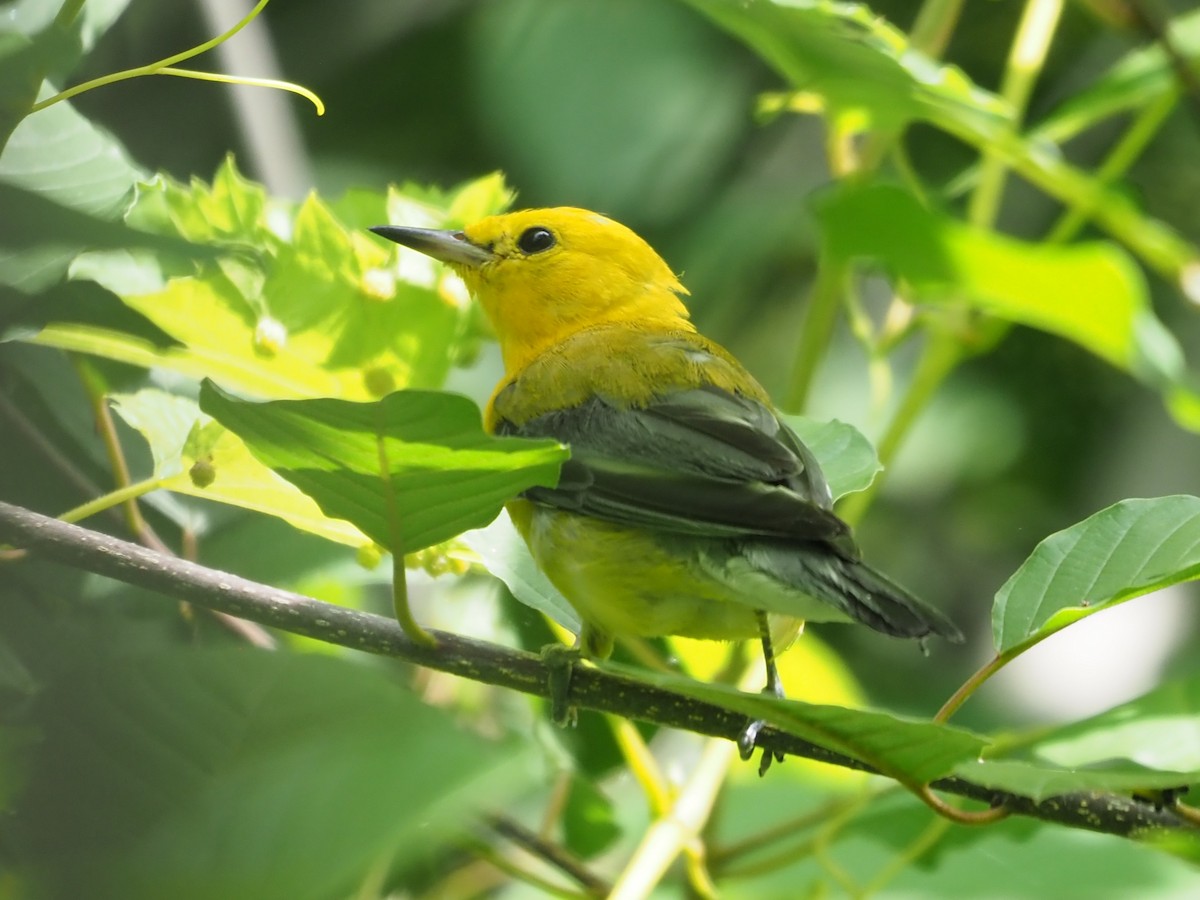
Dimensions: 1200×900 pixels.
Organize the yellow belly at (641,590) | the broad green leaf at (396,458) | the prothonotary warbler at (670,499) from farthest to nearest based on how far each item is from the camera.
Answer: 1. the yellow belly at (641,590)
2. the prothonotary warbler at (670,499)
3. the broad green leaf at (396,458)

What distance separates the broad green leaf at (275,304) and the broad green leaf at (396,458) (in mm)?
650

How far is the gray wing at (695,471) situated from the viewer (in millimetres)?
2271

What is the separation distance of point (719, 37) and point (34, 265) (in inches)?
183

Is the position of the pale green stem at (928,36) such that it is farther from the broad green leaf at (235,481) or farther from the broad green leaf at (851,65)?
the broad green leaf at (235,481)

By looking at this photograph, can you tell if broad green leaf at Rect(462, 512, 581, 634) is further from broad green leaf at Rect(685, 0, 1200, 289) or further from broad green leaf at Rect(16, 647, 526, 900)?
broad green leaf at Rect(16, 647, 526, 900)

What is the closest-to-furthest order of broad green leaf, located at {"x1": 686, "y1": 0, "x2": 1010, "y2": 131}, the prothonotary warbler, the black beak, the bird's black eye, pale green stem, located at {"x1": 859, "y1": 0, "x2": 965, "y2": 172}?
broad green leaf, located at {"x1": 686, "y1": 0, "x2": 1010, "y2": 131}
the prothonotary warbler
the black beak
pale green stem, located at {"x1": 859, "y1": 0, "x2": 965, "y2": 172}
the bird's black eye

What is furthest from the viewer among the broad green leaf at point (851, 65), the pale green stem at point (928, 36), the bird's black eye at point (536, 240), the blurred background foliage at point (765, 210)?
the bird's black eye at point (536, 240)

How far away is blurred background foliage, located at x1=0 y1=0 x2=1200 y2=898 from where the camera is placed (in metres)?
3.47

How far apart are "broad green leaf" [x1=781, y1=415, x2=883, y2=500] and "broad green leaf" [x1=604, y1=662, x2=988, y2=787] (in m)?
0.59

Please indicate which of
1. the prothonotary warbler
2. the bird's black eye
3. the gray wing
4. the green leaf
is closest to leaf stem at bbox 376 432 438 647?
the prothonotary warbler

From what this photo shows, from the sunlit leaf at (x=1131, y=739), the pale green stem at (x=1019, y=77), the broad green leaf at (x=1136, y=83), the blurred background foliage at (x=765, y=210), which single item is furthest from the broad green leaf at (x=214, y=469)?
the pale green stem at (x=1019, y=77)

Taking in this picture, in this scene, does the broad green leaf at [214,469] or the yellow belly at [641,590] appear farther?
the yellow belly at [641,590]

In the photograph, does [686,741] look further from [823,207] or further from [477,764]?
[477,764]

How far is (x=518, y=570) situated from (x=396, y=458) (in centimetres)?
87
